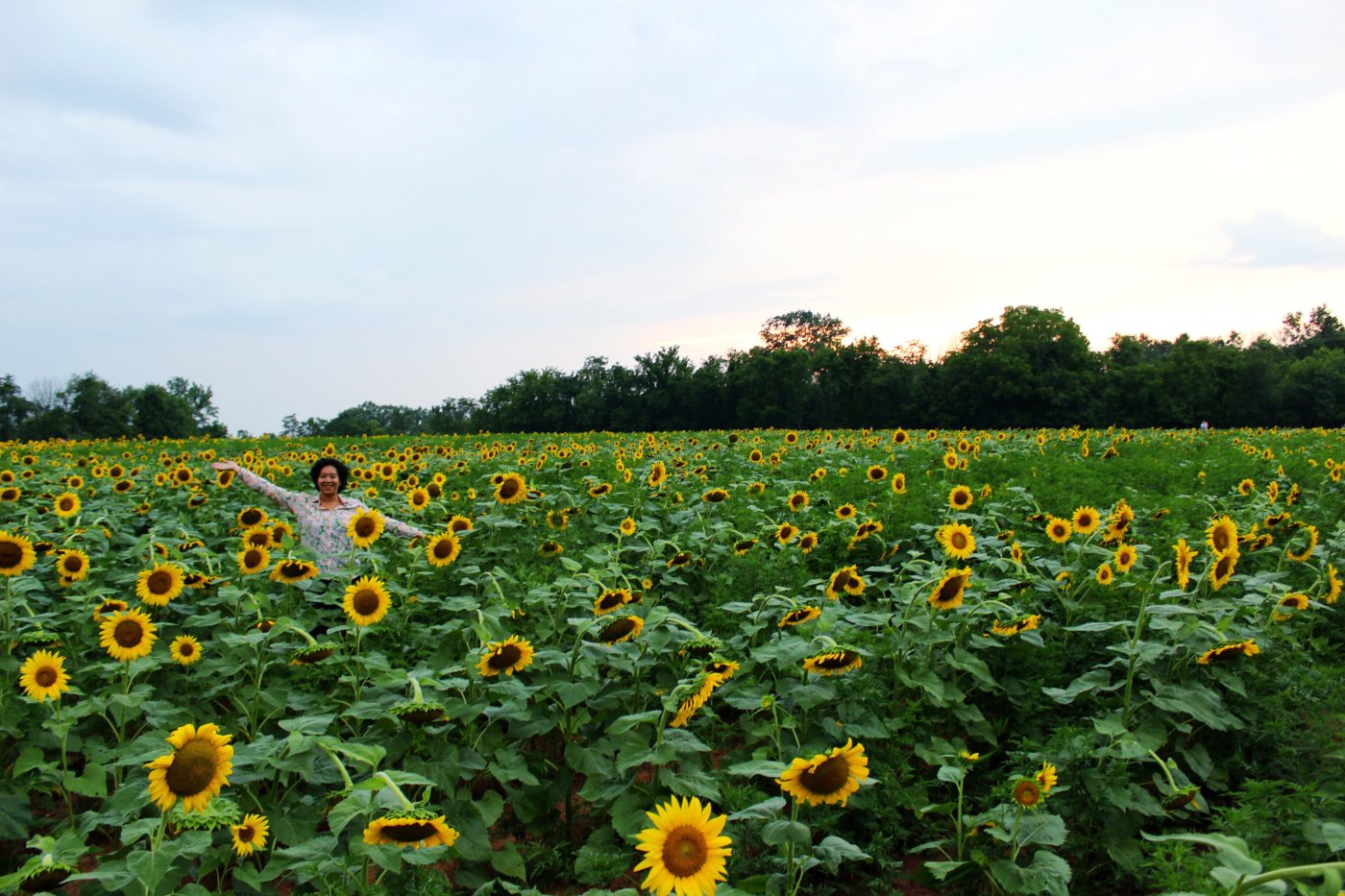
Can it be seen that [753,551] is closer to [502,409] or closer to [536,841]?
[536,841]

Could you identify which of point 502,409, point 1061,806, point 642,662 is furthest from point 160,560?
point 502,409

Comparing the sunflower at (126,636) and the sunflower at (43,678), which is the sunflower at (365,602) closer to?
the sunflower at (126,636)

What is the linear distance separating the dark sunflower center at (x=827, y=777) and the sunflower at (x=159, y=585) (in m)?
3.22

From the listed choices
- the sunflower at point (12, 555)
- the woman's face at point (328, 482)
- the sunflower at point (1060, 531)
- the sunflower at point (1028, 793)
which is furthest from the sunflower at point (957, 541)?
the woman's face at point (328, 482)

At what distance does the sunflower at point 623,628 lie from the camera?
3.11 meters

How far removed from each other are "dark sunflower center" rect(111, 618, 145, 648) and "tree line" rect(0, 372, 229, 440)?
119ft

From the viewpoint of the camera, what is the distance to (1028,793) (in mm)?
2322

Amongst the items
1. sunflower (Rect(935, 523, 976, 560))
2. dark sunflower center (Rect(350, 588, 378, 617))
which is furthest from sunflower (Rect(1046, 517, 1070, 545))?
dark sunflower center (Rect(350, 588, 378, 617))

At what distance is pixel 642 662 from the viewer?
3146mm

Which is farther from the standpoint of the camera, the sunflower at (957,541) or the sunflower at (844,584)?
the sunflower at (957,541)

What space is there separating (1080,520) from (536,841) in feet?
11.8

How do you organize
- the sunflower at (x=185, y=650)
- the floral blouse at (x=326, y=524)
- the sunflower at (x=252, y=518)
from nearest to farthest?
the sunflower at (x=185, y=650)
the sunflower at (x=252, y=518)
the floral blouse at (x=326, y=524)

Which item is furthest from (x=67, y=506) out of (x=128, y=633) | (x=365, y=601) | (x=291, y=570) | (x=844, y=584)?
(x=844, y=584)

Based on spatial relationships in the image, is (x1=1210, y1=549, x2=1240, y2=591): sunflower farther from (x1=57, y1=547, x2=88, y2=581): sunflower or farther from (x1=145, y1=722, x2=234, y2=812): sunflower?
(x1=57, y1=547, x2=88, y2=581): sunflower
